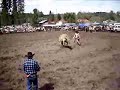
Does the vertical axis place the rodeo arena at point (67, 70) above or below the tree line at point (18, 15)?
below

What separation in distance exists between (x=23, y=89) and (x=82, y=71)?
10.3 ft

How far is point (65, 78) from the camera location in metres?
10.4

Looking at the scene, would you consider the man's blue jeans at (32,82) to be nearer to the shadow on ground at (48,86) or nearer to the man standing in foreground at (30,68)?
the man standing in foreground at (30,68)

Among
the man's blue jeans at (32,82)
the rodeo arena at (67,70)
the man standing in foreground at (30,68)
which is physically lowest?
the rodeo arena at (67,70)

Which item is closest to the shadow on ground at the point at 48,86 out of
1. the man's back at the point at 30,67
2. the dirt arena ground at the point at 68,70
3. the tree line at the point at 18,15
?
the dirt arena ground at the point at 68,70

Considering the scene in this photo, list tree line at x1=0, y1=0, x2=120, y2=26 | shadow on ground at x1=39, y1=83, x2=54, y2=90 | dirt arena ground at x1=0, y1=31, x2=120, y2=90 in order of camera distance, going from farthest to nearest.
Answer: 1. tree line at x1=0, y1=0, x2=120, y2=26
2. dirt arena ground at x1=0, y1=31, x2=120, y2=90
3. shadow on ground at x1=39, y1=83, x2=54, y2=90

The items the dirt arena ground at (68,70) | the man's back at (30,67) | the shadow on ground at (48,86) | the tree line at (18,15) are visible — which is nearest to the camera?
the man's back at (30,67)

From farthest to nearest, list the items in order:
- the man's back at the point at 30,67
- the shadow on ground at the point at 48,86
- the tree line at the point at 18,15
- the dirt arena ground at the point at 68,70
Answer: the tree line at the point at 18,15, the dirt arena ground at the point at 68,70, the shadow on ground at the point at 48,86, the man's back at the point at 30,67

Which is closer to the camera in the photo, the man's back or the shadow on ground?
the man's back

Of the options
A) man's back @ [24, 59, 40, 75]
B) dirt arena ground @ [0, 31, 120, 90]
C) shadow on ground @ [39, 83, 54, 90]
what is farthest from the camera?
dirt arena ground @ [0, 31, 120, 90]

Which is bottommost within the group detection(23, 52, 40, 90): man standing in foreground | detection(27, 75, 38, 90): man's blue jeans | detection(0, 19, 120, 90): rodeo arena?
detection(0, 19, 120, 90): rodeo arena

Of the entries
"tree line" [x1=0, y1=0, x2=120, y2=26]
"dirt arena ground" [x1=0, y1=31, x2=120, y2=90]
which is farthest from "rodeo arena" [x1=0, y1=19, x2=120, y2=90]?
"tree line" [x1=0, y1=0, x2=120, y2=26]

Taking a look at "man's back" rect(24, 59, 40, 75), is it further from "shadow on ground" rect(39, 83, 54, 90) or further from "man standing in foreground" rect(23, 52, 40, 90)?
"shadow on ground" rect(39, 83, 54, 90)

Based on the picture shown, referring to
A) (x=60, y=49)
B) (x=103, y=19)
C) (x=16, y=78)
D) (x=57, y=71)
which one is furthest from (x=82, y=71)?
(x=103, y=19)
